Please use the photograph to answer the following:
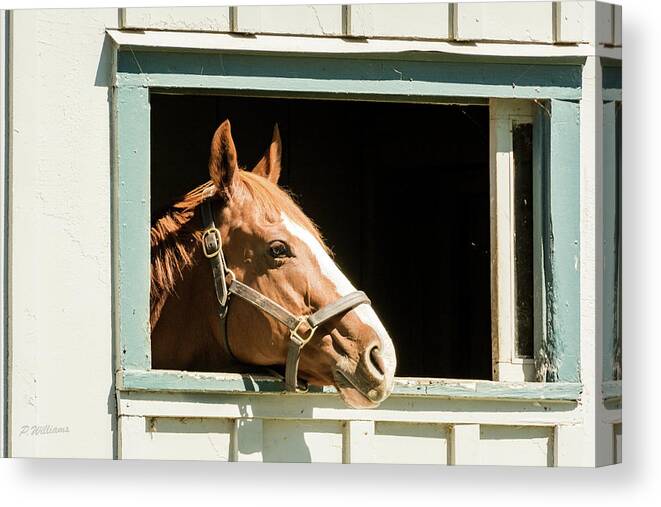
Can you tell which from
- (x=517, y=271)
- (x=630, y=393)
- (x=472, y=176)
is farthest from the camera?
(x=472, y=176)

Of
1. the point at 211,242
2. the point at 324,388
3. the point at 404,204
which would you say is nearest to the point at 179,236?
the point at 211,242

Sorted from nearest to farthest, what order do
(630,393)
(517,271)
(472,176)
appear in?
(630,393)
(517,271)
(472,176)

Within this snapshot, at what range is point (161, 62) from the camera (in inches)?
163

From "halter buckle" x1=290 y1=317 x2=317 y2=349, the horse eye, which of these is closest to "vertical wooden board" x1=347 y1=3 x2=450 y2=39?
the horse eye

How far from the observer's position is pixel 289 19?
13.7ft

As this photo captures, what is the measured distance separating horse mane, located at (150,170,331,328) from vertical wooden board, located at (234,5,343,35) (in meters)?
0.49

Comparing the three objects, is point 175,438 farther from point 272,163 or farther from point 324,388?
point 272,163

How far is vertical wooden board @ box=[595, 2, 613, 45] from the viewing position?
414 centimetres

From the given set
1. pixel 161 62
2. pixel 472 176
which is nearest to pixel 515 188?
pixel 161 62

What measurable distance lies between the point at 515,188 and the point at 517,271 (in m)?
0.28

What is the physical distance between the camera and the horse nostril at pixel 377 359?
3936 mm

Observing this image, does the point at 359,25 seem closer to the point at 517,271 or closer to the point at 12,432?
the point at 517,271

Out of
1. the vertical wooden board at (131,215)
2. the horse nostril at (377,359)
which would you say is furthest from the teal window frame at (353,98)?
the horse nostril at (377,359)

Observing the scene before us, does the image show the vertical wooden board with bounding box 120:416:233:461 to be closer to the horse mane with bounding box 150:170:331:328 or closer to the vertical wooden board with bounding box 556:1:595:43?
the horse mane with bounding box 150:170:331:328
